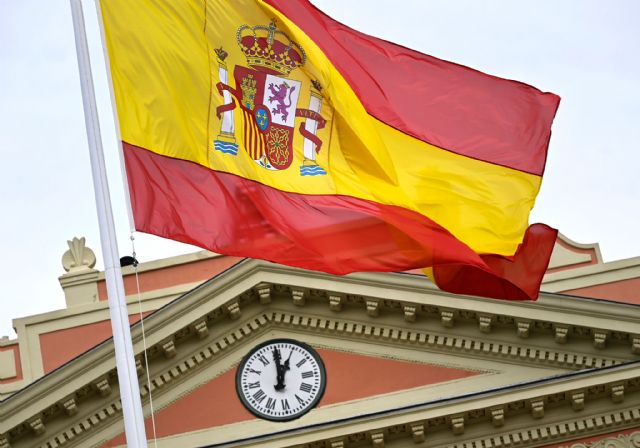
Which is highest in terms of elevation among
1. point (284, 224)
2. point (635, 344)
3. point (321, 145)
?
point (635, 344)

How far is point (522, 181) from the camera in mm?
17328

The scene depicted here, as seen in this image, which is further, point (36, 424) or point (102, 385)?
point (102, 385)

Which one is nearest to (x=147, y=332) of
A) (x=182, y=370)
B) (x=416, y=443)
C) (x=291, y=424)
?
(x=182, y=370)

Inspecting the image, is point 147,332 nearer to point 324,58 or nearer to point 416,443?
point 416,443

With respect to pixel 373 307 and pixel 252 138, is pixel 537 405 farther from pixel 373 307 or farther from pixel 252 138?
pixel 252 138

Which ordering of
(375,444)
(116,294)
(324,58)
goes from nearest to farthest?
(116,294), (324,58), (375,444)

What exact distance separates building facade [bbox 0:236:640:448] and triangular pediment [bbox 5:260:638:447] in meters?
0.02

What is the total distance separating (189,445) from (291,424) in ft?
5.13

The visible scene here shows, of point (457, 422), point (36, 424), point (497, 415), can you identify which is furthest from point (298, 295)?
point (36, 424)

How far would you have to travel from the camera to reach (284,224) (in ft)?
52.3

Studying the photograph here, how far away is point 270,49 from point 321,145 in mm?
1033

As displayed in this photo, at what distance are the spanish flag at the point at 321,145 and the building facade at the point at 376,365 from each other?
837 cm

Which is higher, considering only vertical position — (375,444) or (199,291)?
(199,291)

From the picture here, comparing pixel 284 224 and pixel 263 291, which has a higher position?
pixel 263 291
